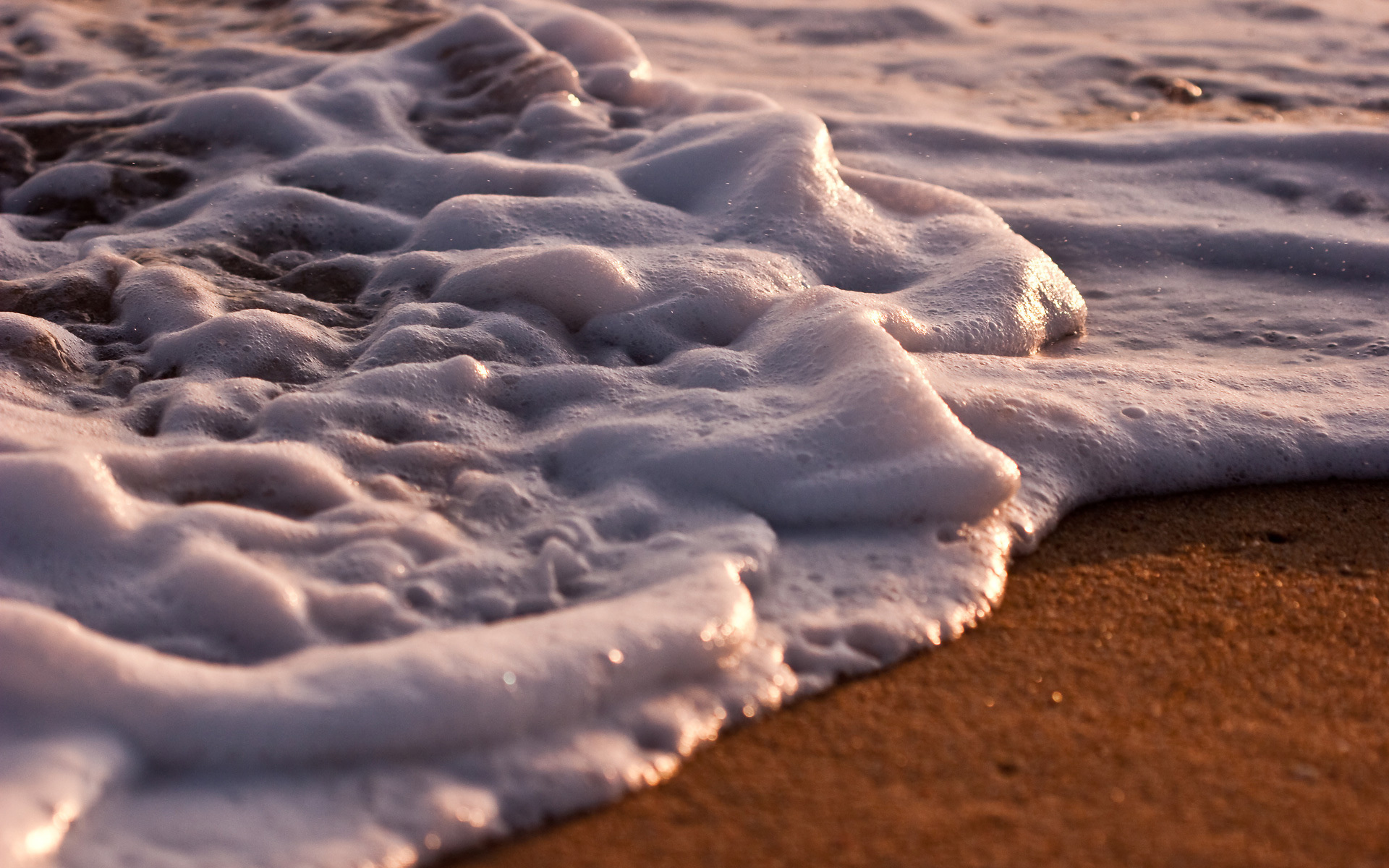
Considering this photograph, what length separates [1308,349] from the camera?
257cm

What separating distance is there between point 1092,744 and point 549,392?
119cm

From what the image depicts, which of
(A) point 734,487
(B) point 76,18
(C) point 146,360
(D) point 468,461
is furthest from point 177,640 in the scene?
(B) point 76,18

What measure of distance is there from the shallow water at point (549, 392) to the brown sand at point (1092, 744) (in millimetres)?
77

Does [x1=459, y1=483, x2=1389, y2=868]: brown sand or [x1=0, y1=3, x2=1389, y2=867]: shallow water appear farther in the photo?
[x1=0, y1=3, x2=1389, y2=867]: shallow water

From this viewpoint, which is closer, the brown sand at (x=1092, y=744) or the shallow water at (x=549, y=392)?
the brown sand at (x=1092, y=744)

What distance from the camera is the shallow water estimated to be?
145 centimetres

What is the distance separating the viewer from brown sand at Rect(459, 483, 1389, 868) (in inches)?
52.7

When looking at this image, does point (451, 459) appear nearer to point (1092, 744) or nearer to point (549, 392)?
point (549, 392)

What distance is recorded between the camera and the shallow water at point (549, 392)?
145cm

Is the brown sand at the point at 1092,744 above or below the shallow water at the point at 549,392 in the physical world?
below

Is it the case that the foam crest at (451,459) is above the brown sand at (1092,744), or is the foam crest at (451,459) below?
above

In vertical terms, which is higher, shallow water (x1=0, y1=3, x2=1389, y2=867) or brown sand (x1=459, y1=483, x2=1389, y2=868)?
shallow water (x1=0, y1=3, x2=1389, y2=867)

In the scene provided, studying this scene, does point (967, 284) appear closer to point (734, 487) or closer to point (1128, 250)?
point (1128, 250)

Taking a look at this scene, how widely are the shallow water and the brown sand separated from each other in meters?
0.08
